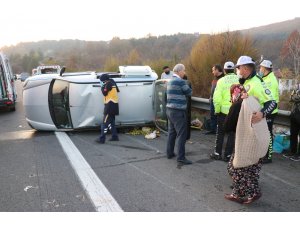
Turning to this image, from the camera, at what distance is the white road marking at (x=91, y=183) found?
4.18 meters

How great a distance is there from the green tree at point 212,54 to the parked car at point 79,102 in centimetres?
479

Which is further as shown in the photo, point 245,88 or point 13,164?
point 13,164

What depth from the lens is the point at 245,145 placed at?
4.10 m

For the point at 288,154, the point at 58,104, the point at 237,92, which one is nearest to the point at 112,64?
the point at 58,104

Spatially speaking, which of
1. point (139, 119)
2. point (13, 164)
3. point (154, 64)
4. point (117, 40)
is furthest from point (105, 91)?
point (117, 40)

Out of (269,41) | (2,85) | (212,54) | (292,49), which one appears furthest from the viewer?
(292,49)

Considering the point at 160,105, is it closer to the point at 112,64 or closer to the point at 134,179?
the point at 134,179

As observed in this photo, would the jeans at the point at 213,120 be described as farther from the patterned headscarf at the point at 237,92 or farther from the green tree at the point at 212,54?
the green tree at the point at 212,54

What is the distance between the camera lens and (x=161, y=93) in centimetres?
891

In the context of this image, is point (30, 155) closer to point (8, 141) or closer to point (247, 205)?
point (8, 141)

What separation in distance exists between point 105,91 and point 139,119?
156 centimetres

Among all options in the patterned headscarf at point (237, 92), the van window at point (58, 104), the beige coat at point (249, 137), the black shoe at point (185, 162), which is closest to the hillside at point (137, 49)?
the van window at point (58, 104)

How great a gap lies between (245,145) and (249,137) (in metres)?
0.11

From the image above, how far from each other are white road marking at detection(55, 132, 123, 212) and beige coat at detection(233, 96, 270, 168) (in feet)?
5.23
